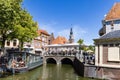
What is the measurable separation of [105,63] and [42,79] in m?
7.29

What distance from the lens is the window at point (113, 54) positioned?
18.7 m

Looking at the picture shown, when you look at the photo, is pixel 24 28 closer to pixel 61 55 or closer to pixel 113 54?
pixel 113 54

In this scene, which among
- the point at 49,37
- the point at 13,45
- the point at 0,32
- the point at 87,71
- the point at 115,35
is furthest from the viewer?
the point at 49,37

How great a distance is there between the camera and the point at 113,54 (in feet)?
62.1

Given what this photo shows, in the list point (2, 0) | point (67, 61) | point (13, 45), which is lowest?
point (67, 61)

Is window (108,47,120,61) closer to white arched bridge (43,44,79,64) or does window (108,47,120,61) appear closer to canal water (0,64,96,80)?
canal water (0,64,96,80)

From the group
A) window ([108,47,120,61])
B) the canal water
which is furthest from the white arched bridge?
window ([108,47,120,61])

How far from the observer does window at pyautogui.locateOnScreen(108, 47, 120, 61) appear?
61.5 feet

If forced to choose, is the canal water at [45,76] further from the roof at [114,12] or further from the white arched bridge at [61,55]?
the white arched bridge at [61,55]

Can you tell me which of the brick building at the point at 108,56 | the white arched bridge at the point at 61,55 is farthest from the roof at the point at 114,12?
the brick building at the point at 108,56

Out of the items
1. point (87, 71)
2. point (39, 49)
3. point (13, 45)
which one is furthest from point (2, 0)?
point (39, 49)

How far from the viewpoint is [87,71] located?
21.0 m

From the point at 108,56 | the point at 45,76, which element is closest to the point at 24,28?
the point at 45,76

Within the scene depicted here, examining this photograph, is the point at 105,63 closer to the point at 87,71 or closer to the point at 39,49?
the point at 87,71
